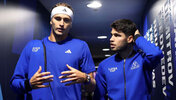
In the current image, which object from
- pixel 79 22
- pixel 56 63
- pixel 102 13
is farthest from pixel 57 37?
pixel 79 22

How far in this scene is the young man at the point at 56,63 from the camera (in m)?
1.60

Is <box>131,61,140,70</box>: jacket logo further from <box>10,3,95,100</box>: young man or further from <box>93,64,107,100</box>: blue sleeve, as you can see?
<box>10,3,95,100</box>: young man

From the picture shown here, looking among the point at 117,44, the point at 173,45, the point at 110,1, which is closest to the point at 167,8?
the point at 173,45

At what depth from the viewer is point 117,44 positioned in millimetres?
2162

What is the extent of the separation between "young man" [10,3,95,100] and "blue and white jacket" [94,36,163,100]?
422 mm

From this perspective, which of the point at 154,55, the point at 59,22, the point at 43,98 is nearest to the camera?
the point at 43,98

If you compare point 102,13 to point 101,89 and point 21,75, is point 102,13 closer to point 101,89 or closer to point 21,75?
point 101,89

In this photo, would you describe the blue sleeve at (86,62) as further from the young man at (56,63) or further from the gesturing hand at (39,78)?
the gesturing hand at (39,78)

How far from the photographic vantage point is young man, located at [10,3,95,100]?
160 centimetres

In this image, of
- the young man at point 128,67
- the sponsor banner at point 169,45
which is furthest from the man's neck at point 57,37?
the sponsor banner at point 169,45

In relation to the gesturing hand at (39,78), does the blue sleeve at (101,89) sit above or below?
below

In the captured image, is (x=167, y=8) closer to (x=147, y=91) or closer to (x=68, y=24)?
(x=147, y=91)

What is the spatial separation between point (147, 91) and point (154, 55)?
1.19 ft

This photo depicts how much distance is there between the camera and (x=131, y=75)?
203cm
